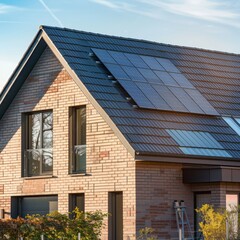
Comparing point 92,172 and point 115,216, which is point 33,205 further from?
point 115,216

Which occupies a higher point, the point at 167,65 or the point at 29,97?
the point at 167,65

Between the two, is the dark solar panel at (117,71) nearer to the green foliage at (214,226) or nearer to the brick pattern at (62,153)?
the brick pattern at (62,153)

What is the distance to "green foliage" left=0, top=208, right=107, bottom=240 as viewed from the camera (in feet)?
88.3

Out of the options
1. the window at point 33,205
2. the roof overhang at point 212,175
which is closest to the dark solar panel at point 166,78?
the roof overhang at point 212,175

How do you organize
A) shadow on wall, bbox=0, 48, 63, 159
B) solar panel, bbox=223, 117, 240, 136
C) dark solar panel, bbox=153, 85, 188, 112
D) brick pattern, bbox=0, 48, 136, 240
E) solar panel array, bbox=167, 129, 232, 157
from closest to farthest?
1. brick pattern, bbox=0, 48, 136, 240
2. solar panel array, bbox=167, 129, 232, 157
3. dark solar panel, bbox=153, 85, 188, 112
4. shadow on wall, bbox=0, 48, 63, 159
5. solar panel, bbox=223, 117, 240, 136

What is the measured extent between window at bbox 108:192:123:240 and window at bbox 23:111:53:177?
3508 millimetres

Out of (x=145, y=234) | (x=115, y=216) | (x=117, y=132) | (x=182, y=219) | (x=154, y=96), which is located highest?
(x=154, y=96)

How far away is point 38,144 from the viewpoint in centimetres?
3559

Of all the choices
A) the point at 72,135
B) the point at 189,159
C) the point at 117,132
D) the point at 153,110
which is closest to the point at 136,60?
the point at 153,110

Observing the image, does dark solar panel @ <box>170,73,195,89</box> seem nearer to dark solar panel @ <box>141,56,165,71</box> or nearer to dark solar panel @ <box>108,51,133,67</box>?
dark solar panel @ <box>141,56,165,71</box>

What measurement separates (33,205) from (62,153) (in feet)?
7.98

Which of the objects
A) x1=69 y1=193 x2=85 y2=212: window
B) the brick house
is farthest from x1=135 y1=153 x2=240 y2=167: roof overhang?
x1=69 y1=193 x2=85 y2=212: window

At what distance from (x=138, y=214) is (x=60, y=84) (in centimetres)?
608

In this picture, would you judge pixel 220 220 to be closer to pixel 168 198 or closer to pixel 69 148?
pixel 168 198
